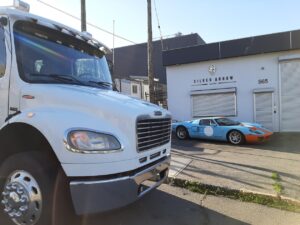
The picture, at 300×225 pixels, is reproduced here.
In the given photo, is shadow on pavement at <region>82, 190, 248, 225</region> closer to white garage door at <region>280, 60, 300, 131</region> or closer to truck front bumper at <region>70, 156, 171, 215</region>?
truck front bumper at <region>70, 156, 171, 215</region>

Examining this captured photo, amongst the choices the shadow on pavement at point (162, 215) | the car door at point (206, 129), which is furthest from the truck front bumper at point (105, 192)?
the car door at point (206, 129)

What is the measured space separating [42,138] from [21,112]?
462 mm

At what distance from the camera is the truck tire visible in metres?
3.24

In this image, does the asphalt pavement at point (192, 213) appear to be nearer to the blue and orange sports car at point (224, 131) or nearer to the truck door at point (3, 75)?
the truck door at point (3, 75)

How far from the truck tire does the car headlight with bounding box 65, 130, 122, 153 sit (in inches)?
15.8

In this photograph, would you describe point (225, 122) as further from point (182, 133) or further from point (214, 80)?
point (214, 80)

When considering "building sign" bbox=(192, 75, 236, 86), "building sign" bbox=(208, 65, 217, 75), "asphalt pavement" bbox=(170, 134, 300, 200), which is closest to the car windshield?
"asphalt pavement" bbox=(170, 134, 300, 200)

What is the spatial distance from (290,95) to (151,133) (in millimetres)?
14298

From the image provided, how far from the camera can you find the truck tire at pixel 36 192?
3.24 m

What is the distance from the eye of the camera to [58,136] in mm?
3180

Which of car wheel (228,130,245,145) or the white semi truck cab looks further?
car wheel (228,130,245,145)

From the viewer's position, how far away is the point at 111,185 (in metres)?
3.18

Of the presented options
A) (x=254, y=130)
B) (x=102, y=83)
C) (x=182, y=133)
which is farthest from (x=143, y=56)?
(x=102, y=83)

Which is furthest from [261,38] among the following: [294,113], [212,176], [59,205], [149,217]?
[59,205]
